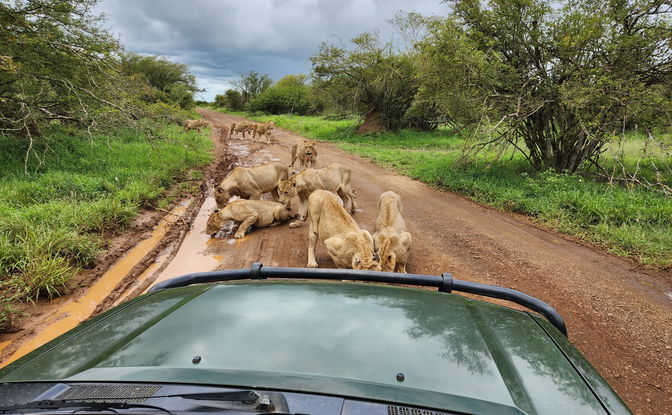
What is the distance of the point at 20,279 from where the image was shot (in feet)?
15.2

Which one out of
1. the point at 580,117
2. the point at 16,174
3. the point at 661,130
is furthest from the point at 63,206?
the point at 661,130

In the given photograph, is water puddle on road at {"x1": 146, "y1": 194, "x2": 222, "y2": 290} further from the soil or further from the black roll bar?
the black roll bar

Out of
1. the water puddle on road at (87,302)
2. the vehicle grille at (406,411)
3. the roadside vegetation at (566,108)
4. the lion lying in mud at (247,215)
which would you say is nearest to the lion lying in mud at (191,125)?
the roadside vegetation at (566,108)

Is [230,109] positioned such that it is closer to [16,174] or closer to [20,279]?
[16,174]

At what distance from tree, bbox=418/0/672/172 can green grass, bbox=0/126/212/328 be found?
8977 millimetres

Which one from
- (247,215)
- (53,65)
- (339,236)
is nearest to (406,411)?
(339,236)

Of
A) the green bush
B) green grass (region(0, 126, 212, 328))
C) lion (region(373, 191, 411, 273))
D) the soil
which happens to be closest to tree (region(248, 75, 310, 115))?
the green bush

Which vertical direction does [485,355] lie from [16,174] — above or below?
above

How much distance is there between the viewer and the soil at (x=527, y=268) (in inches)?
150

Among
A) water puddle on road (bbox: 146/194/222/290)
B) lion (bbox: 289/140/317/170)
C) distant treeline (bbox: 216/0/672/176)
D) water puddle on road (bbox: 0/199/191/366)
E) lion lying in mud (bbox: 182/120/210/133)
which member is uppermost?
distant treeline (bbox: 216/0/672/176)

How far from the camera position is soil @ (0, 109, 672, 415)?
12.5 ft

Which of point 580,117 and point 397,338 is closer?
point 397,338

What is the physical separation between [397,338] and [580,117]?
1063 cm

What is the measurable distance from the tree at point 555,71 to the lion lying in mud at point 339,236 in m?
5.57
